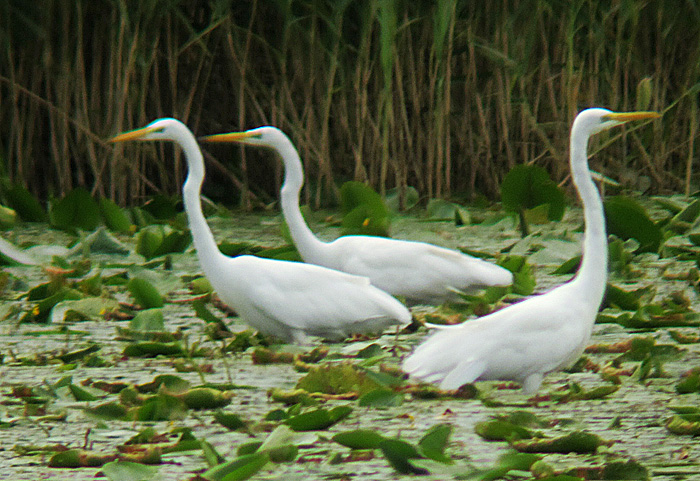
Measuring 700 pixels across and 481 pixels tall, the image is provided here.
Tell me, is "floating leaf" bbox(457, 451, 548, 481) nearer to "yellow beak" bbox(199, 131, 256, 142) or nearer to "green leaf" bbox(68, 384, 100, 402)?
"green leaf" bbox(68, 384, 100, 402)

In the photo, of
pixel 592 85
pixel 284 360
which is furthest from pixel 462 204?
pixel 284 360

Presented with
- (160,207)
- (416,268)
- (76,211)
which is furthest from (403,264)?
(160,207)

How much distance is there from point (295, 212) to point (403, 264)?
0.47 meters

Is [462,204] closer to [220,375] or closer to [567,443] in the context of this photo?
[220,375]

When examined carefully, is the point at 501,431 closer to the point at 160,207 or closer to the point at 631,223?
the point at 631,223

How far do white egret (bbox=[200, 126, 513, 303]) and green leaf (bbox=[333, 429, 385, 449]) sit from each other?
179 cm

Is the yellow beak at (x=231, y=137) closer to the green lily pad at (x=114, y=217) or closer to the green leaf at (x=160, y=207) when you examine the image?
the green lily pad at (x=114, y=217)

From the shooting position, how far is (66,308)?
4.01 meters

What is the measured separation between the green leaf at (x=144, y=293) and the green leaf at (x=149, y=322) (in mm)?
309

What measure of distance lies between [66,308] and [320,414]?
5.62ft

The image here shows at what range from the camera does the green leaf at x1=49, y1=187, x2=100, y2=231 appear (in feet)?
18.6

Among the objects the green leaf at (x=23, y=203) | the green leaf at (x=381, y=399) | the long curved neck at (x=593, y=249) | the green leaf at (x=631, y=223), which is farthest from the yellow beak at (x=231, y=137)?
the green leaf at (x=23, y=203)

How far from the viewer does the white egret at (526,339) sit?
9.69 ft

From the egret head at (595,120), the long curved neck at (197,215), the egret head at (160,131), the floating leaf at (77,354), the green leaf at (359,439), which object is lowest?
the floating leaf at (77,354)
